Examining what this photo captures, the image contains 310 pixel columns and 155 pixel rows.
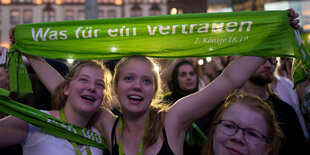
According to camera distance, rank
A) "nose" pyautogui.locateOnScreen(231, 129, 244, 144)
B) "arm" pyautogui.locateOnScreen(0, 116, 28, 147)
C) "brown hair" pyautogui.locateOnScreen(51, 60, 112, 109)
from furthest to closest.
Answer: "brown hair" pyautogui.locateOnScreen(51, 60, 112, 109) → "arm" pyautogui.locateOnScreen(0, 116, 28, 147) → "nose" pyautogui.locateOnScreen(231, 129, 244, 144)

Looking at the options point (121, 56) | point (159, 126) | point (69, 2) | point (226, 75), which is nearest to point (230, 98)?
point (226, 75)

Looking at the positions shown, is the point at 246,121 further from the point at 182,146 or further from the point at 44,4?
the point at 44,4

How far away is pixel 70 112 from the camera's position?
8.27 ft

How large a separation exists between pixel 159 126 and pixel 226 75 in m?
0.64

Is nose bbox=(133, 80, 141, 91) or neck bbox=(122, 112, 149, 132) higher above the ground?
nose bbox=(133, 80, 141, 91)

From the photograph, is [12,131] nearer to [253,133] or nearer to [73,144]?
[73,144]

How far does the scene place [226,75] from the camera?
219cm

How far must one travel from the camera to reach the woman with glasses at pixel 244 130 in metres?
1.87

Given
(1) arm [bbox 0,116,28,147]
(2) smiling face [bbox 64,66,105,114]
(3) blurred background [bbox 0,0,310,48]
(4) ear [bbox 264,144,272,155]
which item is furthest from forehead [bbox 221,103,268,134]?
(3) blurred background [bbox 0,0,310,48]

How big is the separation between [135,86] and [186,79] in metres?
2.17

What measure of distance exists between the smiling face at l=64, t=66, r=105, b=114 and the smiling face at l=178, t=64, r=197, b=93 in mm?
1987

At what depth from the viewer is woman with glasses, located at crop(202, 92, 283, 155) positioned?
1.87 m

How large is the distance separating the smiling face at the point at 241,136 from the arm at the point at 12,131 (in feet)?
4.66

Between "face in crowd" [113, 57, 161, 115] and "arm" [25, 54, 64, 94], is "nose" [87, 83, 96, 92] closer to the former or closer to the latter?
"face in crowd" [113, 57, 161, 115]
